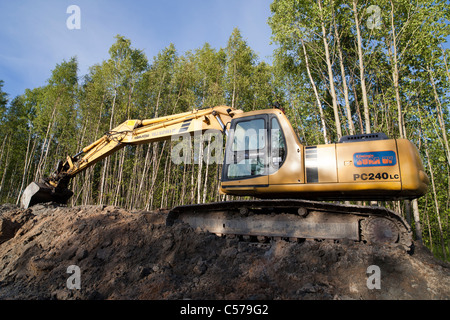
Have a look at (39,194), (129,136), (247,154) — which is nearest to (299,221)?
(247,154)

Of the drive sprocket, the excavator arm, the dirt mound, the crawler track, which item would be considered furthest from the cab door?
the drive sprocket

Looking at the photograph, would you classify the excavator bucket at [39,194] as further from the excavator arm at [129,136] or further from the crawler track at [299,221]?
the crawler track at [299,221]

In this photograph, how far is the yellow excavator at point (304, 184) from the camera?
3289 mm

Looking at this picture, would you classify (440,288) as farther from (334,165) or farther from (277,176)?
(277,176)

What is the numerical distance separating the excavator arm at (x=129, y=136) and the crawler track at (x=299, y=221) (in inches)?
62.5

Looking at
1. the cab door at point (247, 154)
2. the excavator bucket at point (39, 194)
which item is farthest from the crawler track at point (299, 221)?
the excavator bucket at point (39, 194)

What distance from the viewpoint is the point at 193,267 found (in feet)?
10.8

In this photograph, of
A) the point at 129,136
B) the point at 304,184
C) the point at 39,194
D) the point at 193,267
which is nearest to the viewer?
the point at 193,267

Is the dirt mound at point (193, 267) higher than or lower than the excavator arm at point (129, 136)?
lower

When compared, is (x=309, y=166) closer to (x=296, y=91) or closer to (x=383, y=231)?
(x=383, y=231)

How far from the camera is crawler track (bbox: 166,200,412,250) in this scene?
318 centimetres

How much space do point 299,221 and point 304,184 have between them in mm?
527

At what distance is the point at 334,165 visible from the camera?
3.56m

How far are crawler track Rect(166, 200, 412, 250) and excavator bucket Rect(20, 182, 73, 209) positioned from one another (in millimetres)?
4113
